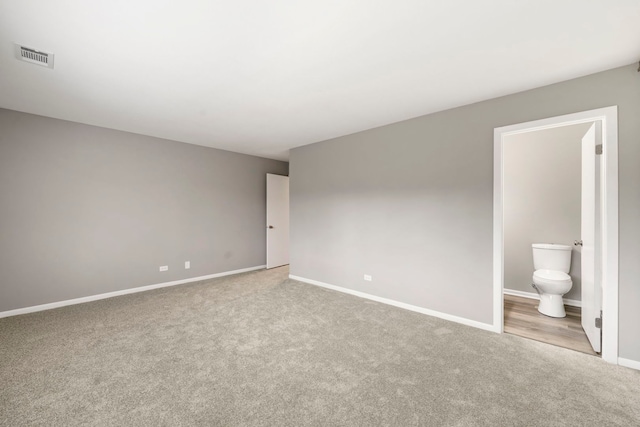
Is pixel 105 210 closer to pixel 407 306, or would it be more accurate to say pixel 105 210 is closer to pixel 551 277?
pixel 407 306

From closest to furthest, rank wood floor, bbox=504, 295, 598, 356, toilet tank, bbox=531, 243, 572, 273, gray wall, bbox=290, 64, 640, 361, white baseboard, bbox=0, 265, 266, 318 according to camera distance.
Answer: gray wall, bbox=290, 64, 640, 361
wood floor, bbox=504, 295, 598, 356
white baseboard, bbox=0, 265, 266, 318
toilet tank, bbox=531, 243, 572, 273

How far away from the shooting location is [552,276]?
3.20m

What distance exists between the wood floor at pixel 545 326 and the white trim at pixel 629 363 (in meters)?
0.16

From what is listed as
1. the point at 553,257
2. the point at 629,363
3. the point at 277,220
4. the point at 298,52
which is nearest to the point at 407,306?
the point at 629,363

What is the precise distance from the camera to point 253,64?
2.17m

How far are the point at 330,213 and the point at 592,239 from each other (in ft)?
10.0

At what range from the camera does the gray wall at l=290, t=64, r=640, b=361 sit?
213 centimetres

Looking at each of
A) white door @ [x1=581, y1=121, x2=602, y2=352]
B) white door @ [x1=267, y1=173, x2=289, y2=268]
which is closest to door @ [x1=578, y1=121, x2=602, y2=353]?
white door @ [x1=581, y1=121, x2=602, y2=352]

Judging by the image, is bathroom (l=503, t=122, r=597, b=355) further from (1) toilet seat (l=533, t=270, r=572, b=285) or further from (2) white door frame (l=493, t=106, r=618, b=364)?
(2) white door frame (l=493, t=106, r=618, b=364)

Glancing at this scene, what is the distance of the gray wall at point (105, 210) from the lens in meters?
3.23

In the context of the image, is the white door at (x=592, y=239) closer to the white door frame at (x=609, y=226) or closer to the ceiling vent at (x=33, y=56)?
the white door frame at (x=609, y=226)

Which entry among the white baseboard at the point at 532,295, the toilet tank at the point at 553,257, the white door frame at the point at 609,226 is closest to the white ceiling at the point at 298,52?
the white door frame at the point at 609,226

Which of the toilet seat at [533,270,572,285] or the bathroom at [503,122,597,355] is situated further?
the bathroom at [503,122,597,355]

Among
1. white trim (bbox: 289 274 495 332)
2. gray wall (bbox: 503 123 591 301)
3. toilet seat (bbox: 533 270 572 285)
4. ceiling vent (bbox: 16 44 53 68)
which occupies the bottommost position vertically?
white trim (bbox: 289 274 495 332)
